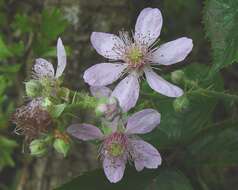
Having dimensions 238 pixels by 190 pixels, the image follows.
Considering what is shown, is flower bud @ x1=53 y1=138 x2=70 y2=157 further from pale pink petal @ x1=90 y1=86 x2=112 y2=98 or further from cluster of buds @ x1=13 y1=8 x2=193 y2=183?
pale pink petal @ x1=90 y1=86 x2=112 y2=98

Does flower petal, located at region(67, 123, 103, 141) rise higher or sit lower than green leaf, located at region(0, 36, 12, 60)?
lower

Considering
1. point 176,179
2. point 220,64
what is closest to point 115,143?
point 176,179

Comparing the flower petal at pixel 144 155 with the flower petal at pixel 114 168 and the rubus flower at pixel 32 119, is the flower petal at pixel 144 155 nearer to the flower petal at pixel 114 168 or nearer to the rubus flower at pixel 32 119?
the flower petal at pixel 114 168

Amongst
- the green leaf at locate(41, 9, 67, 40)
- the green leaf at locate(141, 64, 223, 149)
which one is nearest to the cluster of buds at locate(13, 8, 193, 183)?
the green leaf at locate(141, 64, 223, 149)

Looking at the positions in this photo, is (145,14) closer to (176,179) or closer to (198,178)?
(176,179)

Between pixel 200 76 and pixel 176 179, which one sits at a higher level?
pixel 200 76

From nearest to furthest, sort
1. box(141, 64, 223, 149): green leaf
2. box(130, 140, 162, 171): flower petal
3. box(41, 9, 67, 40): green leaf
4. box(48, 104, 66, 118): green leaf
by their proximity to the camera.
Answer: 1. box(48, 104, 66, 118): green leaf
2. box(130, 140, 162, 171): flower petal
3. box(141, 64, 223, 149): green leaf
4. box(41, 9, 67, 40): green leaf

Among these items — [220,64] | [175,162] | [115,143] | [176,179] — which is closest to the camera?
[220,64]
